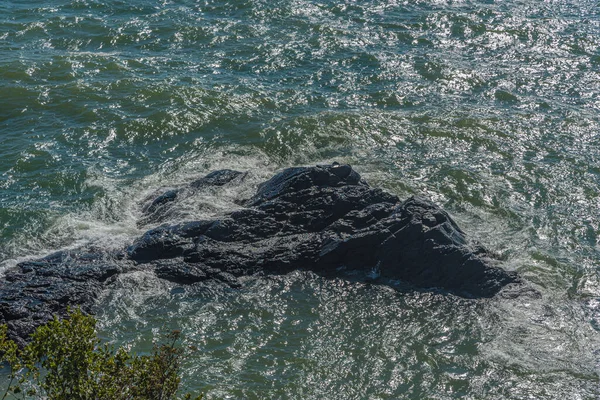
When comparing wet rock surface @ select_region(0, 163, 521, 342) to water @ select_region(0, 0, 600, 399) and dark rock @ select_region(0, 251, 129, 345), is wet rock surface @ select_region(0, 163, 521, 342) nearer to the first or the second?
dark rock @ select_region(0, 251, 129, 345)

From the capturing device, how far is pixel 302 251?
65.0ft

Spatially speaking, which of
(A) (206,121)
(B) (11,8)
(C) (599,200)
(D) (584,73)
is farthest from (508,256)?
(B) (11,8)

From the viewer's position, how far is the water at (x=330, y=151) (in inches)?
661

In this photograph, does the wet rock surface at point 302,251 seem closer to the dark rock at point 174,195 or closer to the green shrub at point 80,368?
the dark rock at point 174,195

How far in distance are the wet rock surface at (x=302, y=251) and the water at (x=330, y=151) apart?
588mm

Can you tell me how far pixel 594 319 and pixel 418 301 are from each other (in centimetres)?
430

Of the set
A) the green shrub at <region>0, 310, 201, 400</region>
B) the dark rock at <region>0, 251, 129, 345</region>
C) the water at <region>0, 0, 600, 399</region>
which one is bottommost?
the water at <region>0, 0, 600, 399</region>

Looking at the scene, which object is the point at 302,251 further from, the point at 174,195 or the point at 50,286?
the point at 50,286

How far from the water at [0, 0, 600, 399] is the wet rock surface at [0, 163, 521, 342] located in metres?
0.59

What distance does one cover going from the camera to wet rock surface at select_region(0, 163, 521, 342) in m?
18.8

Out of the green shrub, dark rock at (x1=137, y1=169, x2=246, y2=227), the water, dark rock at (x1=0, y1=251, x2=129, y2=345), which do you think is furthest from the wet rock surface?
the green shrub

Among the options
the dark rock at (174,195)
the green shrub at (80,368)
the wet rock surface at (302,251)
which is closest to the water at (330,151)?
the dark rock at (174,195)

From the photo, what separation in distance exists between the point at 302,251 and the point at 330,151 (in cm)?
730

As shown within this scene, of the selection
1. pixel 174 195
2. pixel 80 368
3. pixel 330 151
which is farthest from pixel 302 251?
pixel 80 368
